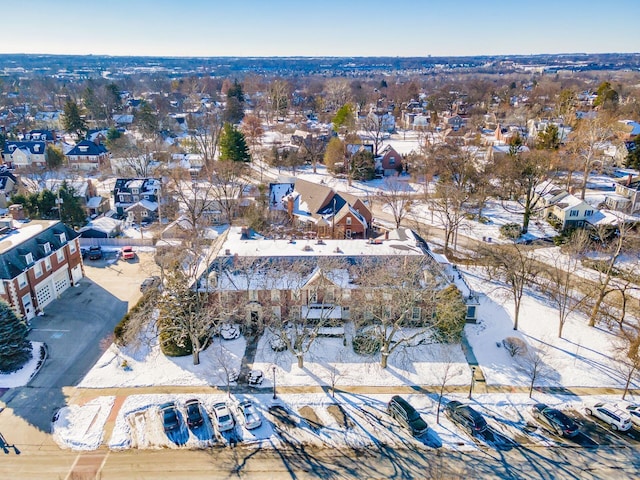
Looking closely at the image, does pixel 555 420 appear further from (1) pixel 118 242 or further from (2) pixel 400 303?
(1) pixel 118 242

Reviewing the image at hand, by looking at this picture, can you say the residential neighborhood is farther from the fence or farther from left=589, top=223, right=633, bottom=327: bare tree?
left=589, top=223, right=633, bottom=327: bare tree

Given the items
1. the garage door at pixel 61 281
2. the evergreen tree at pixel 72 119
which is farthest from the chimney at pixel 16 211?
the evergreen tree at pixel 72 119

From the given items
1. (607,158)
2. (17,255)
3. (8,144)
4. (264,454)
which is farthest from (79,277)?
(607,158)

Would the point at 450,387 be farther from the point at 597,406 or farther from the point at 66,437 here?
the point at 66,437

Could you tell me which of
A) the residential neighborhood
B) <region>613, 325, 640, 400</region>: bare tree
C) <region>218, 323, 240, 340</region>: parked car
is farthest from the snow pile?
<region>613, 325, 640, 400</region>: bare tree

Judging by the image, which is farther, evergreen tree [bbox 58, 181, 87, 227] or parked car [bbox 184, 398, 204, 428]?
evergreen tree [bbox 58, 181, 87, 227]

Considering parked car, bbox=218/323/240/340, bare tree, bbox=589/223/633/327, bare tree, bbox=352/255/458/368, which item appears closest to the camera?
bare tree, bbox=352/255/458/368

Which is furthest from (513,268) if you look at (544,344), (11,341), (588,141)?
(588,141)
